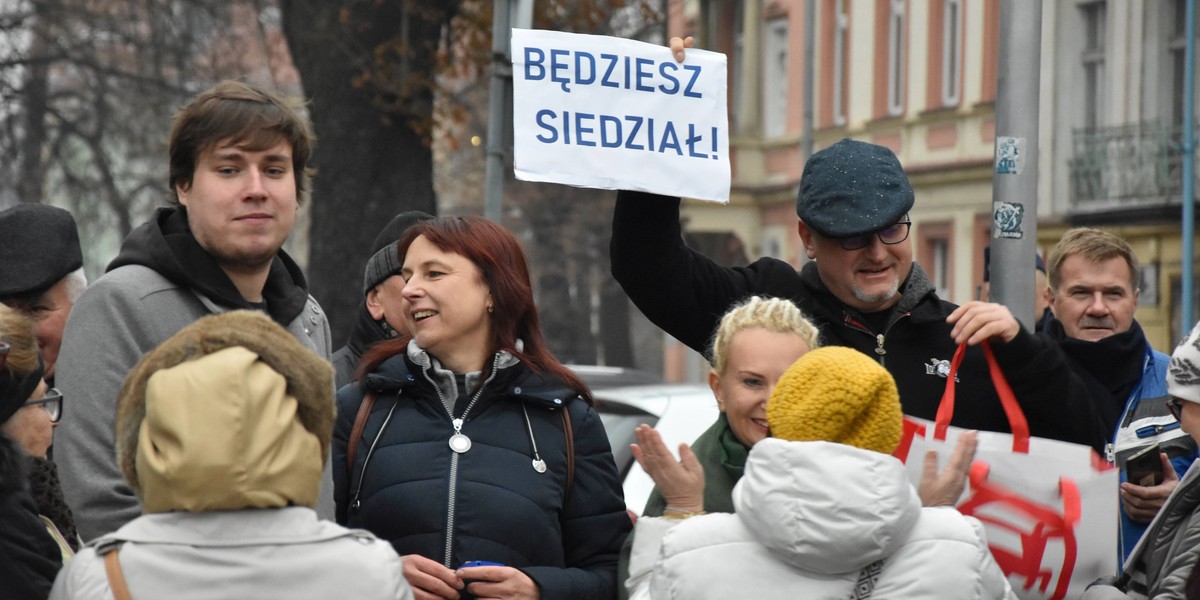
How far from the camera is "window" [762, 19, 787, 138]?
3150cm

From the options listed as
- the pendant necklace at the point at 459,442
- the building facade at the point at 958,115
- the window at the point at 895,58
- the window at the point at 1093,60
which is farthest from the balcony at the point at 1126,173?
the pendant necklace at the point at 459,442

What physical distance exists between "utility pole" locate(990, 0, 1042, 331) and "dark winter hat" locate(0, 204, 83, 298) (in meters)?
3.06

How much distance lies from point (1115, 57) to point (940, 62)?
345cm

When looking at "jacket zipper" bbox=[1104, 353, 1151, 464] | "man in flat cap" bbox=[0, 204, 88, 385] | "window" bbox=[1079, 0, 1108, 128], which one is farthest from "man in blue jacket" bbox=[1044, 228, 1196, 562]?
"window" bbox=[1079, 0, 1108, 128]

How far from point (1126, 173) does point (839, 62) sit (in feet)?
23.6

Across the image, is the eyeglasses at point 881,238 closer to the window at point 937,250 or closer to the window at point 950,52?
the window at point 950,52

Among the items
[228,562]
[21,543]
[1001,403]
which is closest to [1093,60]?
[1001,403]

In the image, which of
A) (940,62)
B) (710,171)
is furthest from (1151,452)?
(940,62)

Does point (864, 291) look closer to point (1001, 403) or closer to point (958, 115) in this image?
point (1001, 403)

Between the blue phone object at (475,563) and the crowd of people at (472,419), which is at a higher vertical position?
the crowd of people at (472,419)

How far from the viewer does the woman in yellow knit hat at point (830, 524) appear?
2.86 metres

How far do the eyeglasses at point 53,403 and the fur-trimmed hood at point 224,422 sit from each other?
0.71 meters

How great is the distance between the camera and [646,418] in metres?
6.35

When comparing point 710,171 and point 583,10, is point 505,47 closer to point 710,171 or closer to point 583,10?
point 710,171
